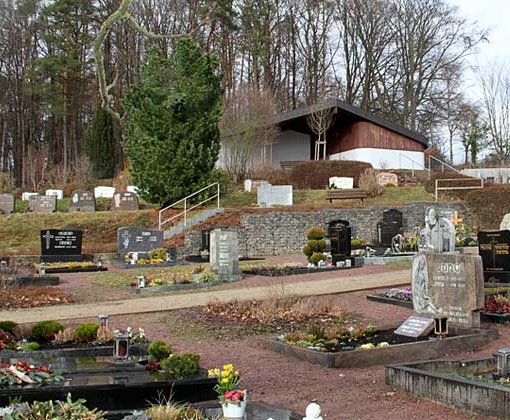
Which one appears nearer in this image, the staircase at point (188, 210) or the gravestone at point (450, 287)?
the gravestone at point (450, 287)

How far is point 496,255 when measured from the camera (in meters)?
18.0

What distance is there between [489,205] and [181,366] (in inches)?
1151

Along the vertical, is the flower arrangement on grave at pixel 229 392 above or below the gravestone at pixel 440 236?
below

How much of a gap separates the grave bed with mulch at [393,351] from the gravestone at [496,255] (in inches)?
270

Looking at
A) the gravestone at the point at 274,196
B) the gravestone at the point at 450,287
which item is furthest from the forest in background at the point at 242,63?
the gravestone at the point at 450,287

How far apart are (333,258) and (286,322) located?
1072 cm

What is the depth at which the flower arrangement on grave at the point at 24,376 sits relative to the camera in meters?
7.75

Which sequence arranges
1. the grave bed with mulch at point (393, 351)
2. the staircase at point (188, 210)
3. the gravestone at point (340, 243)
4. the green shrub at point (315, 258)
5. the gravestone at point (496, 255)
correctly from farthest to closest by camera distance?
the staircase at point (188, 210)
the gravestone at point (340, 243)
the green shrub at point (315, 258)
the gravestone at point (496, 255)
the grave bed with mulch at point (393, 351)

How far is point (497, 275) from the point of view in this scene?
58.5 ft

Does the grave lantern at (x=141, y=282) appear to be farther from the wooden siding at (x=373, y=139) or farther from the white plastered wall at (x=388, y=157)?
the wooden siding at (x=373, y=139)

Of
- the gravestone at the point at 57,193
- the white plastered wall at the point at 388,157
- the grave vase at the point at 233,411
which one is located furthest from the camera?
the white plastered wall at the point at 388,157

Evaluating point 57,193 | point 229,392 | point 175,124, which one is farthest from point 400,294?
point 57,193

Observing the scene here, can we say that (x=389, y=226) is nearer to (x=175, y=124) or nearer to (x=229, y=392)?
(x=175, y=124)

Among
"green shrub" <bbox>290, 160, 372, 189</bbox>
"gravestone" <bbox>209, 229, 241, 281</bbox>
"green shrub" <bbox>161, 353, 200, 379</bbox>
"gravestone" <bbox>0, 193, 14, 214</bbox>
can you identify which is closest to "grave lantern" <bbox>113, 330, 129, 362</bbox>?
"green shrub" <bbox>161, 353, 200, 379</bbox>
